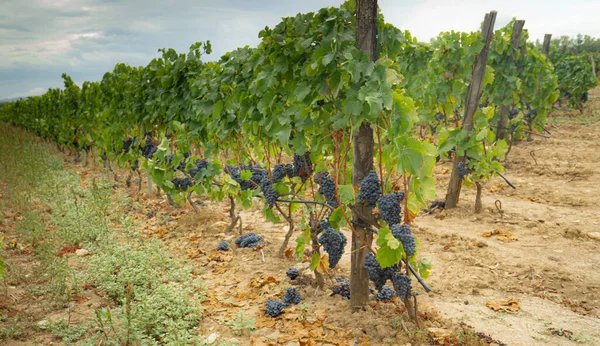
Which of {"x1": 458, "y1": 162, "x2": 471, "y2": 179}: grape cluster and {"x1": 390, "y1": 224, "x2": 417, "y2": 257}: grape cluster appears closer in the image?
{"x1": 390, "y1": 224, "x2": 417, "y2": 257}: grape cluster

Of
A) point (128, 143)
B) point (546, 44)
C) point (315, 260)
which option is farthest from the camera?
point (546, 44)

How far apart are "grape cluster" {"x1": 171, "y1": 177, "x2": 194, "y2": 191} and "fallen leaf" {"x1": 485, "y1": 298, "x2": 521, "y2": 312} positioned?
3999mm

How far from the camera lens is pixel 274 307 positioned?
3.32m

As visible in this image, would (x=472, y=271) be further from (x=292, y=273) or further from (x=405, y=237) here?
(x=405, y=237)

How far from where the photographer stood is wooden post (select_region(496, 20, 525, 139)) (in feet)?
27.3

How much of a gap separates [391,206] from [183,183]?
379 cm

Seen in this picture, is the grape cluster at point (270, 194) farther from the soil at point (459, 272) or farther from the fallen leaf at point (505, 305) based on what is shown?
the fallen leaf at point (505, 305)

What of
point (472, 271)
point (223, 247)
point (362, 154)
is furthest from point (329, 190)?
point (223, 247)

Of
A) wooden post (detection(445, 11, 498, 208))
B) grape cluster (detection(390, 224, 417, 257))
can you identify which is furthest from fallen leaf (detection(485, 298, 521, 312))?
wooden post (detection(445, 11, 498, 208))

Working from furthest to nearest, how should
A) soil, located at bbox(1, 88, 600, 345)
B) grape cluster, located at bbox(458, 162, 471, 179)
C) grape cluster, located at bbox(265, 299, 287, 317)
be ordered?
grape cluster, located at bbox(458, 162, 471, 179) < grape cluster, located at bbox(265, 299, 287, 317) < soil, located at bbox(1, 88, 600, 345)

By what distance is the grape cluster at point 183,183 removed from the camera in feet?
18.6

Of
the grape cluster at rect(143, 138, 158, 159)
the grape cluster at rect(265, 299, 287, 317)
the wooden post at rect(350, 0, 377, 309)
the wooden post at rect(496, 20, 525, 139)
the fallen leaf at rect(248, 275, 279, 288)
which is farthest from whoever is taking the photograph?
the wooden post at rect(496, 20, 525, 139)

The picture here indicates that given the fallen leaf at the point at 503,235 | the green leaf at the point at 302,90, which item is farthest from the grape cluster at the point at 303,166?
the fallen leaf at the point at 503,235

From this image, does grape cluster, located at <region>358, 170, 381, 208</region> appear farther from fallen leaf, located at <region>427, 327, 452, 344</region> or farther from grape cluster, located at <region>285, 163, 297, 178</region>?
grape cluster, located at <region>285, 163, 297, 178</region>
